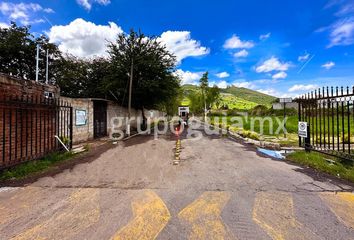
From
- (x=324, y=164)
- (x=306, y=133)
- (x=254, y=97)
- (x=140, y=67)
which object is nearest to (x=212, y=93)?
(x=140, y=67)

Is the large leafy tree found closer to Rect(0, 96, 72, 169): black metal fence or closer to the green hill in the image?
Rect(0, 96, 72, 169): black metal fence

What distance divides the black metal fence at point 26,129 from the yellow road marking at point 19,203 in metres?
1.77

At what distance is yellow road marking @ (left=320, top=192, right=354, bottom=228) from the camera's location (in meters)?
3.29

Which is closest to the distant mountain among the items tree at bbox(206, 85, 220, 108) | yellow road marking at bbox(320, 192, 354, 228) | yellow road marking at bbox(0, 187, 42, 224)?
tree at bbox(206, 85, 220, 108)

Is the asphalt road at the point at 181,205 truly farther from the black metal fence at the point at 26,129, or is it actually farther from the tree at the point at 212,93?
the tree at the point at 212,93

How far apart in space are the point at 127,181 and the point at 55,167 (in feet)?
10.1

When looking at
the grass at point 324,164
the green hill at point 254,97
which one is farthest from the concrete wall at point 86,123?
the green hill at point 254,97

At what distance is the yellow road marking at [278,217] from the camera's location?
2.85m

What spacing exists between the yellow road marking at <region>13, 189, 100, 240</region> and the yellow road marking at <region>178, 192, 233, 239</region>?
1.45 meters

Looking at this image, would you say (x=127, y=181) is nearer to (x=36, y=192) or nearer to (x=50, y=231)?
(x=36, y=192)

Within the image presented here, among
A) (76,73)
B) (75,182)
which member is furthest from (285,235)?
(76,73)

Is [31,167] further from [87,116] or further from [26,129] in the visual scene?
[87,116]

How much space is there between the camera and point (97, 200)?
402 cm

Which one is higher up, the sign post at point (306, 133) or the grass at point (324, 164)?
the sign post at point (306, 133)
